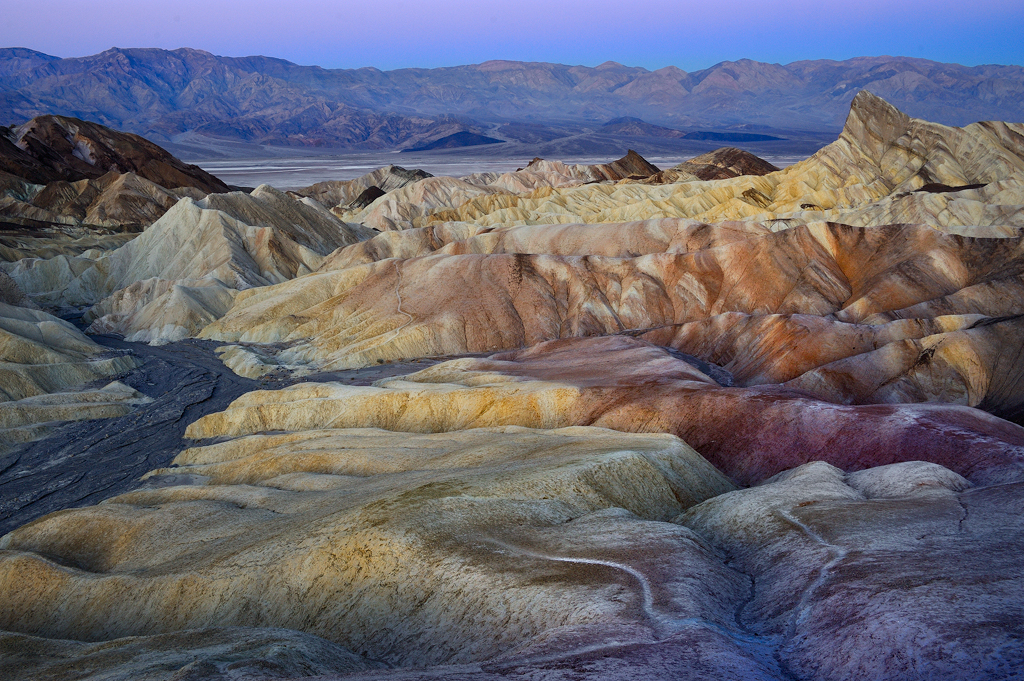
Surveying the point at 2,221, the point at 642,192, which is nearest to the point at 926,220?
the point at 642,192

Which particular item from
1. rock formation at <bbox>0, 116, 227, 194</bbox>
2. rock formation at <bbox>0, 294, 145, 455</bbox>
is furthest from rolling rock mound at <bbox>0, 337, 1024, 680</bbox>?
rock formation at <bbox>0, 116, 227, 194</bbox>

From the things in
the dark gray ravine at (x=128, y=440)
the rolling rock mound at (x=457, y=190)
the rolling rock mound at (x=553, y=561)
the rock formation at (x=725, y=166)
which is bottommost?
the dark gray ravine at (x=128, y=440)

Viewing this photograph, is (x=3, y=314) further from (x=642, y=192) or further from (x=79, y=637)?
(x=642, y=192)

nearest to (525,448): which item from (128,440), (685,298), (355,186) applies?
(128,440)

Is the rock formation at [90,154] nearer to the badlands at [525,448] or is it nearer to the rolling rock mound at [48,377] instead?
the badlands at [525,448]

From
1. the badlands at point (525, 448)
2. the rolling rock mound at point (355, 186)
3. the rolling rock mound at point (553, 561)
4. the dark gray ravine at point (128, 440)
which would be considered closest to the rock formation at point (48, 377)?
the badlands at point (525, 448)

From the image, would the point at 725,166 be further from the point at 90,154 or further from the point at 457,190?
the point at 90,154
